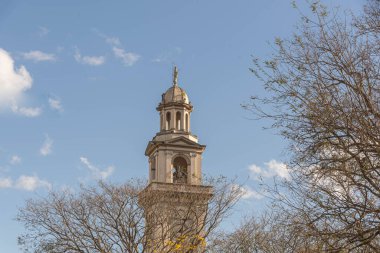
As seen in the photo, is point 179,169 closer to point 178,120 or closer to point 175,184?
point 178,120

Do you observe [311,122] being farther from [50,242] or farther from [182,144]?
[182,144]

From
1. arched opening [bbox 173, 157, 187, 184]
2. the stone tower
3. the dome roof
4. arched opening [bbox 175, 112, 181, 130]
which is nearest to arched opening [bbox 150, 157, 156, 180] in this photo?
the stone tower

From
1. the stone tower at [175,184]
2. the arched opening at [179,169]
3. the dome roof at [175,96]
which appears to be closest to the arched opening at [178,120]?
the stone tower at [175,184]

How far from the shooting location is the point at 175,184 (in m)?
41.2

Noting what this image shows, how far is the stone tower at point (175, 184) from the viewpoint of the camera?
3406cm

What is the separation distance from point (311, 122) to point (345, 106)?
80 cm

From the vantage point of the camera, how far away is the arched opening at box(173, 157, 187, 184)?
44828 millimetres

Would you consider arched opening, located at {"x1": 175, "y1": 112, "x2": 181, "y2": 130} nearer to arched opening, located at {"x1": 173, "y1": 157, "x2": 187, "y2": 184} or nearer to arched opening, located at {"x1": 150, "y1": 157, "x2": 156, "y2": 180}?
arched opening, located at {"x1": 173, "y1": 157, "x2": 187, "y2": 184}

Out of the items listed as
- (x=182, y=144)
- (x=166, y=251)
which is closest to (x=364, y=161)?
(x=166, y=251)

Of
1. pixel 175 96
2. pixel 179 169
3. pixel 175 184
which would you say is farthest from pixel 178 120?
pixel 175 184

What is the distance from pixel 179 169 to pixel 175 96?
5042 millimetres

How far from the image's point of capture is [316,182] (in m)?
15.8

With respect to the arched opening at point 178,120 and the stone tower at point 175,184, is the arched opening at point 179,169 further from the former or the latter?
Result: the arched opening at point 178,120

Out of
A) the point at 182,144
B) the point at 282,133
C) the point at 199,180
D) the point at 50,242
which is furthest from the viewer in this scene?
the point at 182,144
